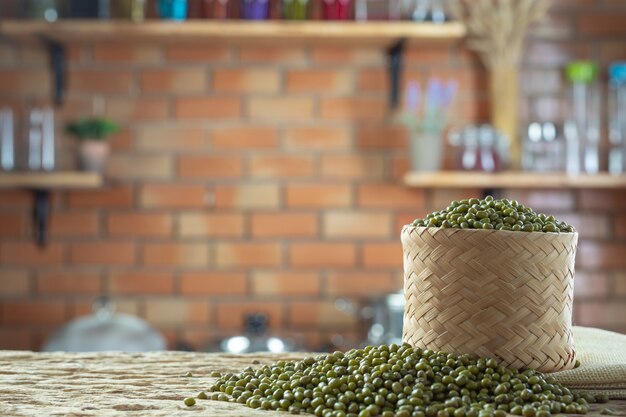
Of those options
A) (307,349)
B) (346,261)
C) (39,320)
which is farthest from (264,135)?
(39,320)

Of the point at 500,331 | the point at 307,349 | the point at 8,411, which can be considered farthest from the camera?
the point at 307,349

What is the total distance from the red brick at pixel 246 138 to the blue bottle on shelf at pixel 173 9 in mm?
371

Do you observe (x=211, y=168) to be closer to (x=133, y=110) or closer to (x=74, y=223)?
(x=133, y=110)

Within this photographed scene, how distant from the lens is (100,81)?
122 inches

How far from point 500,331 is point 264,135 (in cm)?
187

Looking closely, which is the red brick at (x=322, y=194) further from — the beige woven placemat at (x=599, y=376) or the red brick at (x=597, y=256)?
the beige woven placemat at (x=599, y=376)

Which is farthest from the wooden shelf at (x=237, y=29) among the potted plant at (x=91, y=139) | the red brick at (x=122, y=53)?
the potted plant at (x=91, y=139)

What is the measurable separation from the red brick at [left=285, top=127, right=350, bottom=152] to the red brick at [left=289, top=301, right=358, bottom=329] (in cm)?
47

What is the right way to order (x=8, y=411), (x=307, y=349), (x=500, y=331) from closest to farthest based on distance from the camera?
1. (x=8, y=411)
2. (x=500, y=331)
3. (x=307, y=349)

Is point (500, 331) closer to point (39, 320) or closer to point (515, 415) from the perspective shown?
point (515, 415)

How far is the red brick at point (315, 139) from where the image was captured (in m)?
3.11

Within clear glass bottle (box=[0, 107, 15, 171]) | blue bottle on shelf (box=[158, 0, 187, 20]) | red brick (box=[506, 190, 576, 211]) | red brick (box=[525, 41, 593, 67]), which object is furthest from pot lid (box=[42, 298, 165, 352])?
red brick (box=[525, 41, 593, 67])

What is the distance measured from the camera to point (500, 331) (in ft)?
4.35

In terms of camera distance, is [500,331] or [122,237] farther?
[122,237]
